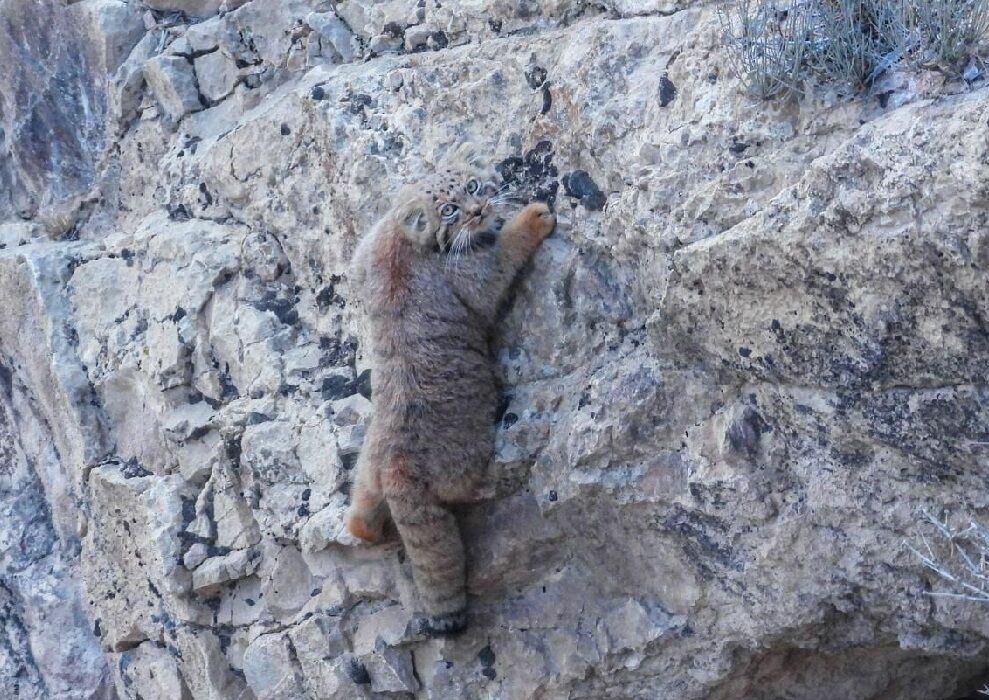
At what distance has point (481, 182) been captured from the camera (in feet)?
19.3

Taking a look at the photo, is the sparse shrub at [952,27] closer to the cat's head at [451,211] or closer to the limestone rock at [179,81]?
the cat's head at [451,211]

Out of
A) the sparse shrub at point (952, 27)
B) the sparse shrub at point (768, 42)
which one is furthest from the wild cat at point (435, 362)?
the sparse shrub at point (952, 27)

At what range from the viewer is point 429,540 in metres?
5.40

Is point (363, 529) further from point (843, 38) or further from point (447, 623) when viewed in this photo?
point (843, 38)

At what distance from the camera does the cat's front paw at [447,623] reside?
552cm

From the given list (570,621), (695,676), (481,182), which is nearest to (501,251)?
(481,182)

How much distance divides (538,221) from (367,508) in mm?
1620

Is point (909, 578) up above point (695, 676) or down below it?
above

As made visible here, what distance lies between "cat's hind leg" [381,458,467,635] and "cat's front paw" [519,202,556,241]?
1280mm

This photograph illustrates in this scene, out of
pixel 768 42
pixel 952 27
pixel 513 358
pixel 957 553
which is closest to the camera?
pixel 952 27

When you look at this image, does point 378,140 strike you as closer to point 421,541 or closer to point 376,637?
Answer: point 421,541

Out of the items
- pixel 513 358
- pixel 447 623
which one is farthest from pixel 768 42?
pixel 447 623

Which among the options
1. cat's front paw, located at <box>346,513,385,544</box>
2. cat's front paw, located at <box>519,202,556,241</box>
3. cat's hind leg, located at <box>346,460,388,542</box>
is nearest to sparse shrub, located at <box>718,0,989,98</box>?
cat's front paw, located at <box>519,202,556,241</box>

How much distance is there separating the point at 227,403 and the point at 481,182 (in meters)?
1.91
